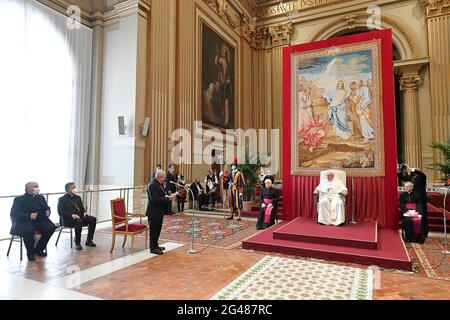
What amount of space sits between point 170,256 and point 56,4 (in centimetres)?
760

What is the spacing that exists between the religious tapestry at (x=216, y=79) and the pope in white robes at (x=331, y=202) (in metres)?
6.22

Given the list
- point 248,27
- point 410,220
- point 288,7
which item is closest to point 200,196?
point 410,220

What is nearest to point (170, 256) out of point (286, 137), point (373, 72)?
point (286, 137)

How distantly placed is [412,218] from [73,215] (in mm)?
6382

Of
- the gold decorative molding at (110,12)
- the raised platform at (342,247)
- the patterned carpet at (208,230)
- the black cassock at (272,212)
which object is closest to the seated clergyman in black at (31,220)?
the patterned carpet at (208,230)

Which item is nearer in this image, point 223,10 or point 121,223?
point 121,223

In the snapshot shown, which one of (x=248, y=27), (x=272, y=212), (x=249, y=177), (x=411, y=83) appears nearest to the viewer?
(x=272, y=212)

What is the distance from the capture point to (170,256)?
502 cm

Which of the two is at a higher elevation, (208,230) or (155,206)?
(155,206)

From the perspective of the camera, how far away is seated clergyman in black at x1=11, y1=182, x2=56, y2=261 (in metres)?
4.76

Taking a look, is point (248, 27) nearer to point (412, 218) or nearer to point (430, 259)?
point (412, 218)

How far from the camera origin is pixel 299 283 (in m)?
3.84

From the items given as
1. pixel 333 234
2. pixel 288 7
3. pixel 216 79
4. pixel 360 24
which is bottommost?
pixel 333 234
